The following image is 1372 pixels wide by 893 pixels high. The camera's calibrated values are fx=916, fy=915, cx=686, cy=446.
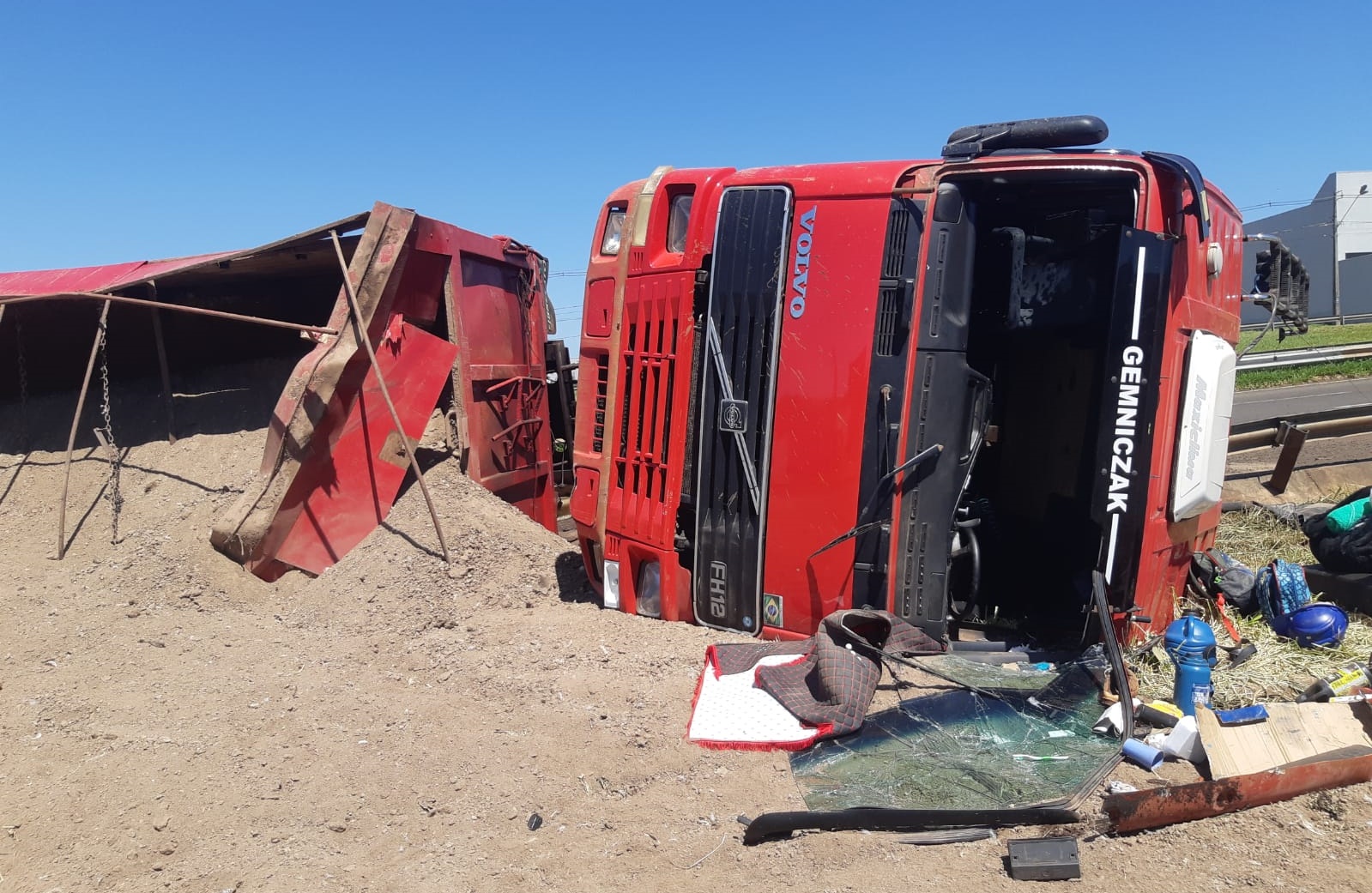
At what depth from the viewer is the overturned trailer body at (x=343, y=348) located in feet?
17.9

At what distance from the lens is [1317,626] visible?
14.2ft

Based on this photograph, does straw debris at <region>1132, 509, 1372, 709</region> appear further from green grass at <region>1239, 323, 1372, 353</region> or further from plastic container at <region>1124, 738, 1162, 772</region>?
green grass at <region>1239, 323, 1372, 353</region>

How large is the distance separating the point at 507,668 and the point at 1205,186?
3986 mm

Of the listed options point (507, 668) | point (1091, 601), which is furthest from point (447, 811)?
point (1091, 601)

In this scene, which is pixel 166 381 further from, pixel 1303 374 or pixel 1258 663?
pixel 1303 374

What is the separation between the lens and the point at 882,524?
4191 mm

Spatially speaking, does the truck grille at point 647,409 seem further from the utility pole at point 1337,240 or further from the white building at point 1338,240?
the white building at point 1338,240

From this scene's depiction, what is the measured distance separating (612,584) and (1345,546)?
400 cm

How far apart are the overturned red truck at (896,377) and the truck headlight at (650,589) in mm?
13

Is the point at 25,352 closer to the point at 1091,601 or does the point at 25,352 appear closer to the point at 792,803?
the point at 792,803

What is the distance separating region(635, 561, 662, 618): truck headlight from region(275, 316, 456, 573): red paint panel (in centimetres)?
184

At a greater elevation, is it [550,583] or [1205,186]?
[1205,186]

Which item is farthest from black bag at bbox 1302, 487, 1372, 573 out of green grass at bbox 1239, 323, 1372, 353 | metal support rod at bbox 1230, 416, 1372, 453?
green grass at bbox 1239, 323, 1372, 353

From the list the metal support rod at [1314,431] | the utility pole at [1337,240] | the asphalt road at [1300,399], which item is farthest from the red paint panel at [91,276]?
the utility pole at [1337,240]
